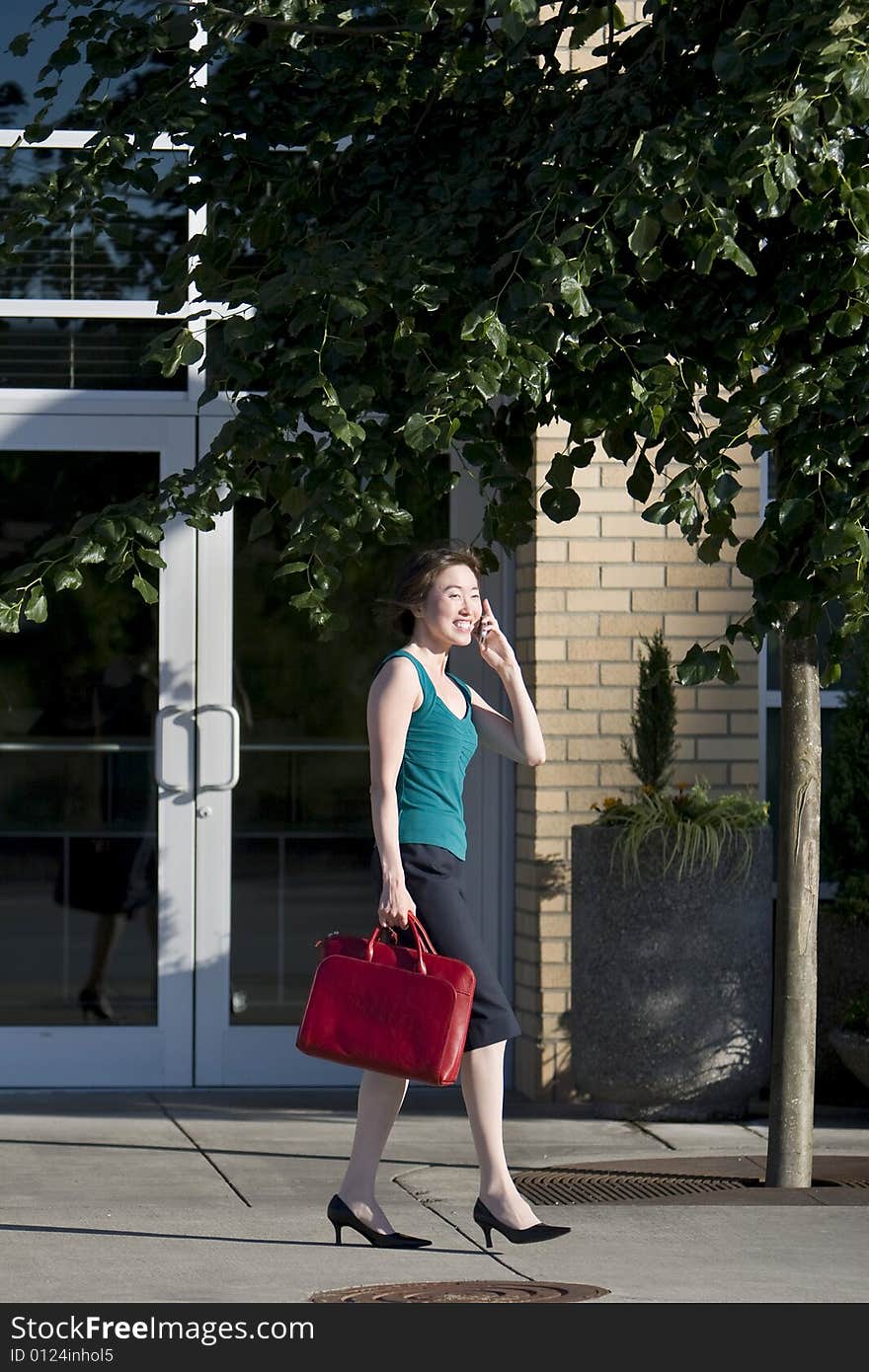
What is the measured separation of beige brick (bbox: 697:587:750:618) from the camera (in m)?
7.67

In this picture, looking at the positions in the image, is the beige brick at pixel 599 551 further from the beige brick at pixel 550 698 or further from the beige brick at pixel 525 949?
the beige brick at pixel 525 949

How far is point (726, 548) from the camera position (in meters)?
7.73

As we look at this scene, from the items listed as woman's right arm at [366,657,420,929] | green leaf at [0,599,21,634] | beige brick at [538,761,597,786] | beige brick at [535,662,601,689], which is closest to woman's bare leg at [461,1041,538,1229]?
woman's right arm at [366,657,420,929]

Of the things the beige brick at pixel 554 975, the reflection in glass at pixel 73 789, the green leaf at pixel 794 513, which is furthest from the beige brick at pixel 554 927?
the green leaf at pixel 794 513

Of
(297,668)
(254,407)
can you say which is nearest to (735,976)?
(297,668)

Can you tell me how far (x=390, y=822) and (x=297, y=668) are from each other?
9.51 ft

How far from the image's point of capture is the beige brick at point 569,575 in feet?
24.8

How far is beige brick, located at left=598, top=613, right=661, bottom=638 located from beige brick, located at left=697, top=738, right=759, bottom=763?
469 millimetres

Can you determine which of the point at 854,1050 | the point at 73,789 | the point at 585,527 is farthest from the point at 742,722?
the point at 73,789

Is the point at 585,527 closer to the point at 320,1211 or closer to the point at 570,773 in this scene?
the point at 570,773

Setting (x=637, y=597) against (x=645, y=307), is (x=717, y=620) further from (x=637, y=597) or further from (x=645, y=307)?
(x=645, y=307)

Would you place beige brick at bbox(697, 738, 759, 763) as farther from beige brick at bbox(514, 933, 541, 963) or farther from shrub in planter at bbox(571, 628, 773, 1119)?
beige brick at bbox(514, 933, 541, 963)

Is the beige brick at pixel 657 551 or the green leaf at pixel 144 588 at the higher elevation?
the beige brick at pixel 657 551

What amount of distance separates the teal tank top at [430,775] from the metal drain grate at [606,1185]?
128 centimetres
